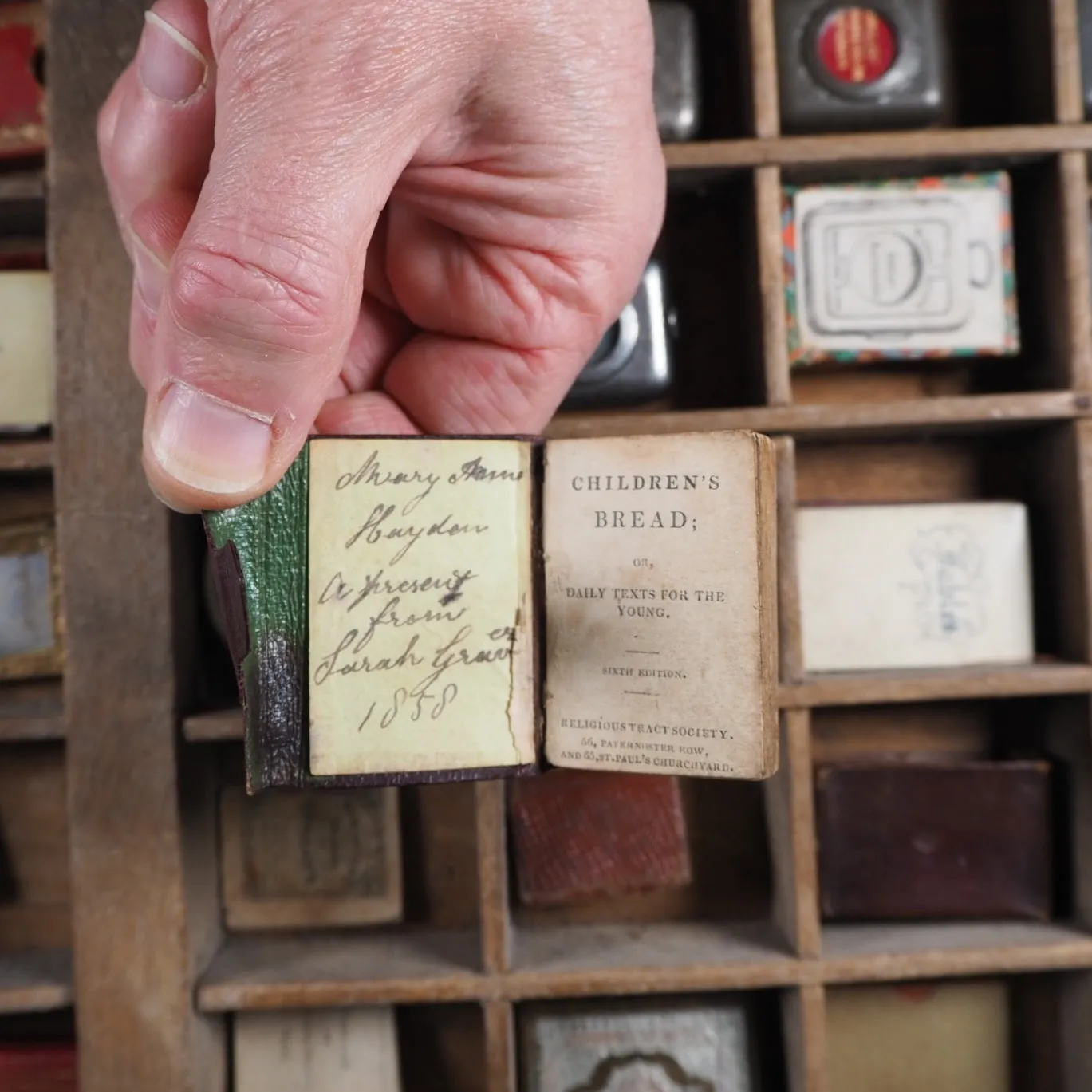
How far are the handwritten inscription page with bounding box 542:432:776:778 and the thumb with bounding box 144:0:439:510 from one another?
0.55ft

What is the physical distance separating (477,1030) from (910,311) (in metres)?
0.91

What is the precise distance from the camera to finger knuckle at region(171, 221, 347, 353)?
0.50m

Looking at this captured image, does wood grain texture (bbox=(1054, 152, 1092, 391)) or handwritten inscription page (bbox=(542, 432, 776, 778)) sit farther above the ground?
wood grain texture (bbox=(1054, 152, 1092, 391))

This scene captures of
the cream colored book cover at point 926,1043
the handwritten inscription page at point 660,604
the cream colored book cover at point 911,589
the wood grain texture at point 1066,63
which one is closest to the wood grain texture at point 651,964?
the cream colored book cover at point 926,1043

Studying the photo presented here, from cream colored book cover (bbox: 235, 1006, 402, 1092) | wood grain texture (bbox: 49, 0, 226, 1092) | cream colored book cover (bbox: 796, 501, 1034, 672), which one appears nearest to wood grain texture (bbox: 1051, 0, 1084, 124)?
cream colored book cover (bbox: 796, 501, 1034, 672)

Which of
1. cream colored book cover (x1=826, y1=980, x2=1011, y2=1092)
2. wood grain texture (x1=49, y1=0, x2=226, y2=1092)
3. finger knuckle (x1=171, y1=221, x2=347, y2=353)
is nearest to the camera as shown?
finger knuckle (x1=171, y1=221, x2=347, y2=353)

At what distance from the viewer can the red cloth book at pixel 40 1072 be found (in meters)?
0.96

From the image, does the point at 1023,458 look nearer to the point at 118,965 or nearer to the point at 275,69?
the point at 275,69

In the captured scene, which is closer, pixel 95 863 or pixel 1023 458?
pixel 95 863

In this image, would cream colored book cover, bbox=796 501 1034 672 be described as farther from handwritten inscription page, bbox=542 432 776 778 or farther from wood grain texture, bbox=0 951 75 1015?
wood grain texture, bbox=0 951 75 1015

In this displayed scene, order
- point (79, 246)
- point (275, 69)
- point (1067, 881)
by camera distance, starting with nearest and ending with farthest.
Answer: point (275, 69)
point (79, 246)
point (1067, 881)

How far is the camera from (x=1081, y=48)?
95 cm

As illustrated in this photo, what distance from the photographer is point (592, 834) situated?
984 mm

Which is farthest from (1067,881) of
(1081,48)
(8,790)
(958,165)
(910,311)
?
(8,790)
